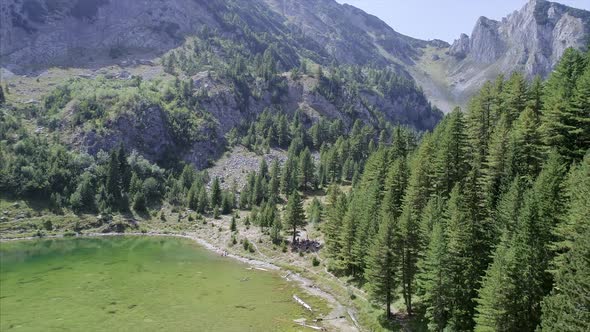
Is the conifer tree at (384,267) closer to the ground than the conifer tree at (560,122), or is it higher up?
closer to the ground

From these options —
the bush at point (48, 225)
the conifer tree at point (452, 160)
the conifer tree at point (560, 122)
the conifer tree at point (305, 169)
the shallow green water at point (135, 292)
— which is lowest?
the bush at point (48, 225)

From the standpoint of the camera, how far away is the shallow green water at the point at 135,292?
58.2m

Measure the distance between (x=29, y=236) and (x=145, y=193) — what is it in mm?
42053

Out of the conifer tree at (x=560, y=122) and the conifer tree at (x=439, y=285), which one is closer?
the conifer tree at (x=439, y=285)

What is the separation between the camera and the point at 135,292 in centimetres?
7338

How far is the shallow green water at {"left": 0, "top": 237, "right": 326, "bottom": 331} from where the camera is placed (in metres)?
58.2

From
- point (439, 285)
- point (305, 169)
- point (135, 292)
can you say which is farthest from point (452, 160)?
point (305, 169)

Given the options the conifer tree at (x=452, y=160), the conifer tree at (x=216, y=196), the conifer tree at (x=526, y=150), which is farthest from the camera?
the conifer tree at (x=216, y=196)

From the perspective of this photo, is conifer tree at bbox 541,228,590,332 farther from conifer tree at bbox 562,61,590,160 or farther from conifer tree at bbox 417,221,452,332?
conifer tree at bbox 562,61,590,160

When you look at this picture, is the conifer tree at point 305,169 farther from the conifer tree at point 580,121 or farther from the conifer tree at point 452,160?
the conifer tree at point 580,121

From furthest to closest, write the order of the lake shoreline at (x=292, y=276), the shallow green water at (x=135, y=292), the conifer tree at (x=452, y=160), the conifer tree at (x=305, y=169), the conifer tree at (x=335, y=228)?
the conifer tree at (x=305, y=169) < the conifer tree at (x=335, y=228) < the conifer tree at (x=452, y=160) < the lake shoreline at (x=292, y=276) < the shallow green water at (x=135, y=292)

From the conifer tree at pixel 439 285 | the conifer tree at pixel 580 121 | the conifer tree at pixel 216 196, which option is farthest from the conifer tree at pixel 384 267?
the conifer tree at pixel 216 196

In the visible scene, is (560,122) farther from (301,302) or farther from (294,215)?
(294,215)

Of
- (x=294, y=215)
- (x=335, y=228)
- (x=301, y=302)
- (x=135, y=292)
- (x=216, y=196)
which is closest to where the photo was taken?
(x=301, y=302)
